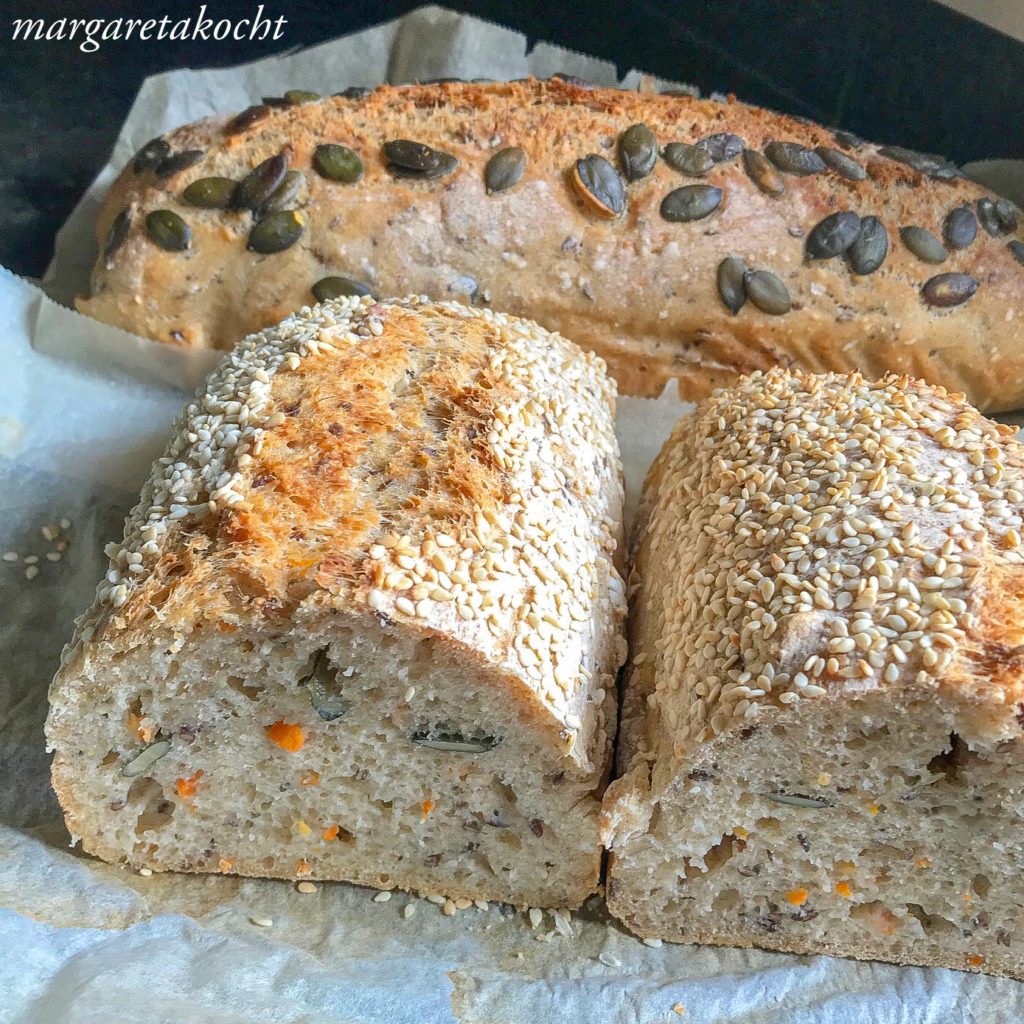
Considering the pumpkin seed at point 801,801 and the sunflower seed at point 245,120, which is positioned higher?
the sunflower seed at point 245,120

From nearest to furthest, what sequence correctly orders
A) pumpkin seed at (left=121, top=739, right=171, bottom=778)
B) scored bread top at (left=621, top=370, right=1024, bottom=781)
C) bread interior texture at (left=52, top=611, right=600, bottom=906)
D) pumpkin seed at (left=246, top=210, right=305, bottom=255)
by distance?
scored bread top at (left=621, top=370, right=1024, bottom=781), bread interior texture at (left=52, top=611, right=600, bottom=906), pumpkin seed at (left=121, top=739, right=171, bottom=778), pumpkin seed at (left=246, top=210, right=305, bottom=255)

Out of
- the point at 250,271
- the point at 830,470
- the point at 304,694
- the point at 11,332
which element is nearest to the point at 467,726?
the point at 304,694

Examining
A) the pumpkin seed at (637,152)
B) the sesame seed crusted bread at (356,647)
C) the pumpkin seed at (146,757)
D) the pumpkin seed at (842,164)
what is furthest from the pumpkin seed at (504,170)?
the pumpkin seed at (146,757)

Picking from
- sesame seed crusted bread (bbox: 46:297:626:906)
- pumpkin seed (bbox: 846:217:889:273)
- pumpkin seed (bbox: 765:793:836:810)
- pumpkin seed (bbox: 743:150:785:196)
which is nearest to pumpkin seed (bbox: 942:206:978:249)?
pumpkin seed (bbox: 846:217:889:273)

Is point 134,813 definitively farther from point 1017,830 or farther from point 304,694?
point 1017,830

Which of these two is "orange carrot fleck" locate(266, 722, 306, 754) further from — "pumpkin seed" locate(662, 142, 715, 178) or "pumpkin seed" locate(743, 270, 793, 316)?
"pumpkin seed" locate(662, 142, 715, 178)

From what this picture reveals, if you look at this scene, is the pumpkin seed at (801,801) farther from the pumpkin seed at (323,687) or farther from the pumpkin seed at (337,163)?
the pumpkin seed at (337,163)

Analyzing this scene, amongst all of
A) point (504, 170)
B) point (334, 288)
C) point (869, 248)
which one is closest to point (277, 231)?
point (334, 288)
